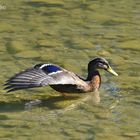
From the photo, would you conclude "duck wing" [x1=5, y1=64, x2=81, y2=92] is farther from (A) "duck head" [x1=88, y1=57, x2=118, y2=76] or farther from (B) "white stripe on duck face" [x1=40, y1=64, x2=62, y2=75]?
(A) "duck head" [x1=88, y1=57, x2=118, y2=76]

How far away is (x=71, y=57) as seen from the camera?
11.7 metres

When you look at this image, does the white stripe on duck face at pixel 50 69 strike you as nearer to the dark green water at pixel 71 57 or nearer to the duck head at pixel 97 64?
the dark green water at pixel 71 57

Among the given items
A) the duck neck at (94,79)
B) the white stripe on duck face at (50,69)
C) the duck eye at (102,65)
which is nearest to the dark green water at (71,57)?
the duck neck at (94,79)

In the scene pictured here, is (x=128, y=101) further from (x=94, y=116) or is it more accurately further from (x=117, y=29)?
(x=117, y=29)

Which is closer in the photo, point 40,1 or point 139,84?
point 139,84

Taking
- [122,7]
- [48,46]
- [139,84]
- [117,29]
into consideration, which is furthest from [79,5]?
[139,84]

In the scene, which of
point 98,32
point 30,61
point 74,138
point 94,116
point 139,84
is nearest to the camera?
point 74,138

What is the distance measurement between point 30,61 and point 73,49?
97cm

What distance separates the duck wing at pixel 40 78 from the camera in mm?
9406

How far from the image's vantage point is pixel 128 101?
32.4ft

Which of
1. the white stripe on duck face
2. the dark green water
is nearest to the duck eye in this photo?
the dark green water

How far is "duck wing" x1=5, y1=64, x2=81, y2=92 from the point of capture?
9.41 m

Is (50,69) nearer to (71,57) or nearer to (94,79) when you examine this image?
(94,79)

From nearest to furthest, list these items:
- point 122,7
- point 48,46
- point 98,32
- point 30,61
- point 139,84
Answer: point 139,84 < point 30,61 < point 48,46 < point 98,32 < point 122,7
